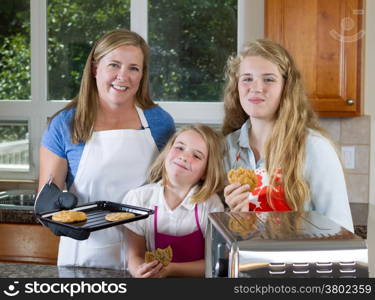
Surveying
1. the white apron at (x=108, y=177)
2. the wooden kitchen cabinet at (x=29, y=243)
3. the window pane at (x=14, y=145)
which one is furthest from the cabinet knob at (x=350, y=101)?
the window pane at (x=14, y=145)

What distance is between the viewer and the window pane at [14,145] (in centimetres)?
341

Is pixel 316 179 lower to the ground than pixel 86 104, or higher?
lower

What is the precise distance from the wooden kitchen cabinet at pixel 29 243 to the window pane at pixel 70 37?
104 cm

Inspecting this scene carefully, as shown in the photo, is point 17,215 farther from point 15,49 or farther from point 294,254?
point 294,254

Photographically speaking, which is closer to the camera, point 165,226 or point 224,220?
point 224,220

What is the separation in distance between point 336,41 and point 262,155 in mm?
1068

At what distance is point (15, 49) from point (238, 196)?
8.05ft

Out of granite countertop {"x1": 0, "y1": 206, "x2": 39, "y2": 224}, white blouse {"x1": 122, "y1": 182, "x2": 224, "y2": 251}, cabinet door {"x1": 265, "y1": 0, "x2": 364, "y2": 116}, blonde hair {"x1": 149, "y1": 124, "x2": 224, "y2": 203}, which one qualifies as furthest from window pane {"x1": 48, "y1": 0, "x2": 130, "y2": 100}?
white blouse {"x1": 122, "y1": 182, "x2": 224, "y2": 251}

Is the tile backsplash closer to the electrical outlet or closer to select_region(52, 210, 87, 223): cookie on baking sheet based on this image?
the electrical outlet

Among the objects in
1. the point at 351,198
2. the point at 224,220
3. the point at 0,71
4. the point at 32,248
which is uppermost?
the point at 0,71

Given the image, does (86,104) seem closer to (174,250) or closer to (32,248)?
(174,250)

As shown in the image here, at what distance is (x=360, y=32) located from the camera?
2500 mm

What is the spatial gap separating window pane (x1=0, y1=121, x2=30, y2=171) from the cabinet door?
1.63m

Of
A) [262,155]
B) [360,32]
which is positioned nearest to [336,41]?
[360,32]
